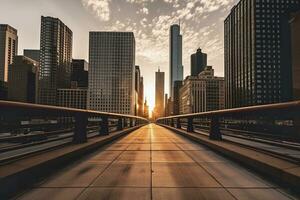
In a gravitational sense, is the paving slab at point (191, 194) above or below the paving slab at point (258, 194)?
below

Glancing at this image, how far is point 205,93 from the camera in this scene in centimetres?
16075

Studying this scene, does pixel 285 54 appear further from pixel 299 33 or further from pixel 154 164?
pixel 154 164

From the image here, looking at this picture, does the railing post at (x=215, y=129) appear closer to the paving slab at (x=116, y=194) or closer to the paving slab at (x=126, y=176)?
the paving slab at (x=126, y=176)

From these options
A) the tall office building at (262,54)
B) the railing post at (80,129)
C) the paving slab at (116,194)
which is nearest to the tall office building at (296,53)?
the tall office building at (262,54)

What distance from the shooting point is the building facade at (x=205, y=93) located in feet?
518

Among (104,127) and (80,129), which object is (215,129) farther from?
(104,127)

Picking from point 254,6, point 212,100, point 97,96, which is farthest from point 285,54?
point 97,96

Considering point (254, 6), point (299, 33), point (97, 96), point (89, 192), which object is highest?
point (254, 6)

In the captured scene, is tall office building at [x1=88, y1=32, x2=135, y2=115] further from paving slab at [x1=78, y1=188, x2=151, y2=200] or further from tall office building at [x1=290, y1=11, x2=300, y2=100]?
paving slab at [x1=78, y1=188, x2=151, y2=200]

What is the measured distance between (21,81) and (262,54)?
170 metres

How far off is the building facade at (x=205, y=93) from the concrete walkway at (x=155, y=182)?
485 feet

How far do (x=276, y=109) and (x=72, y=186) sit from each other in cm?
402

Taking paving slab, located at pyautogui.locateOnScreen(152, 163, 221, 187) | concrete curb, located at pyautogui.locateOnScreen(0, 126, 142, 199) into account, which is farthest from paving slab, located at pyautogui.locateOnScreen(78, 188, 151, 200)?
concrete curb, located at pyautogui.locateOnScreen(0, 126, 142, 199)

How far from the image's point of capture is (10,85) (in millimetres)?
178375
